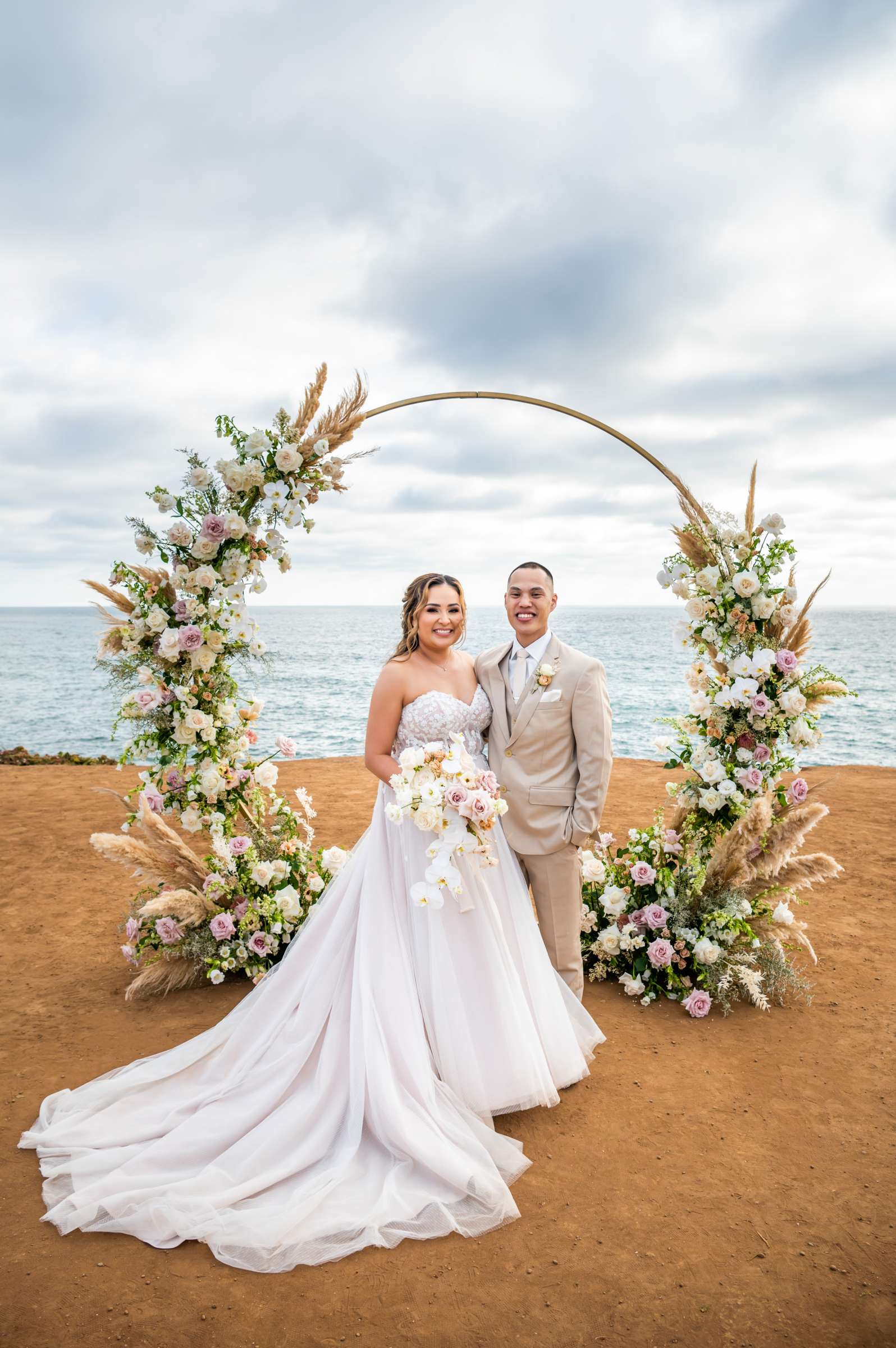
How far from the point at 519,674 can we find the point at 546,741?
1.37ft

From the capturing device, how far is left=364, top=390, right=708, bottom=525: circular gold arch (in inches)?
210

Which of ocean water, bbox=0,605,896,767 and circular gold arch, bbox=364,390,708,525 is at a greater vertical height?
circular gold arch, bbox=364,390,708,525

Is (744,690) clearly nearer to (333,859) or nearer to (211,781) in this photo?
(333,859)

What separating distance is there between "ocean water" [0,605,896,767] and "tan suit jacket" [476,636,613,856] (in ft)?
5.12

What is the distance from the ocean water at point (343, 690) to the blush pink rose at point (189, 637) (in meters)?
0.42

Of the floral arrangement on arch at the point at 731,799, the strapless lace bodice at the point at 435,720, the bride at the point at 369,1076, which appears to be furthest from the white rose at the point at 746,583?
the strapless lace bodice at the point at 435,720

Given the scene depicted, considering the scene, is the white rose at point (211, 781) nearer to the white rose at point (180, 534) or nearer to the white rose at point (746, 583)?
the white rose at point (180, 534)

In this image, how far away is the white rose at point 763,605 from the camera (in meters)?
5.16

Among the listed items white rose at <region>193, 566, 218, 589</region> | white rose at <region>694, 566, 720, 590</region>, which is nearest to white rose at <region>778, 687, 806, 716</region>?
white rose at <region>694, 566, 720, 590</region>

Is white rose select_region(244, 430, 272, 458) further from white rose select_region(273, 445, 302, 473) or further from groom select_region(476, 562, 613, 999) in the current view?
groom select_region(476, 562, 613, 999)

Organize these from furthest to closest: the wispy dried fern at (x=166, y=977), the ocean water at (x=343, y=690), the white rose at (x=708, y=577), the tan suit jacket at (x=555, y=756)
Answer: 1. the ocean water at (x=343, y=690)
2. the wispy dried fern at (x=166, y=977)
3. the white rose at (x=708, y=577)
4. the tan suit jacket at (x=555, y=756)

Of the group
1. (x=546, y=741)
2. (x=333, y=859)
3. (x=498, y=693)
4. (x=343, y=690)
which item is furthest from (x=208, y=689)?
(x=343, y=690)

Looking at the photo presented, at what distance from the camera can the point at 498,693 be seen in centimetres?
466

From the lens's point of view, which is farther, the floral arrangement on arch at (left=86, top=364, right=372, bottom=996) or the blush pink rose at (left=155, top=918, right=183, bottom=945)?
the blush pink rose at (left=155, top=918, right=183, bottom=945)
